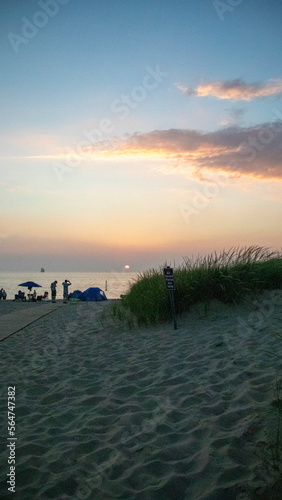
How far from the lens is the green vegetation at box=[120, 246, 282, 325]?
940cm

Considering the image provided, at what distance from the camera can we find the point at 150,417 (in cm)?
407

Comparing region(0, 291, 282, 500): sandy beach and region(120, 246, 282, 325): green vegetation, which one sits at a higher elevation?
region(120, 246, 282, 325): green vegetation

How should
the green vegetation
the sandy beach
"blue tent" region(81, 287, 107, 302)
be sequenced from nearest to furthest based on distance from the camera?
the sandy beach, the green vegetation, "blue tent" region(81, 287, 107, 302)

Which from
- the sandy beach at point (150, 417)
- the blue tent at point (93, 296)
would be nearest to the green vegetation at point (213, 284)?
the sandy beach at point (150, 417)

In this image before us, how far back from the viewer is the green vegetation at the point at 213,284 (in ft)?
30.8

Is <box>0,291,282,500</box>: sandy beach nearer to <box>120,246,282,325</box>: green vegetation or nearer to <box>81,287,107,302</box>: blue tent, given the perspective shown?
<box>120,246,282,325</box>: green vegetation

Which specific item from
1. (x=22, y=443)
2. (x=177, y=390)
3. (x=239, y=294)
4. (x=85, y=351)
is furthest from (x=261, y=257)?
(x=22, y=443)

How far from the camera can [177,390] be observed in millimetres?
4723

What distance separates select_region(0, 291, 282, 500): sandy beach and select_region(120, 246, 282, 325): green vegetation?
161 centimetres

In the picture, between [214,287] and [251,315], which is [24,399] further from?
[214,287]

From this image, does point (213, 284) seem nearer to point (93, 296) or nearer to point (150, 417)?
point (150, 417)

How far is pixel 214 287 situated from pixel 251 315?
4.98 ft

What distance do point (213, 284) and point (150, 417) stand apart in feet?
19.3

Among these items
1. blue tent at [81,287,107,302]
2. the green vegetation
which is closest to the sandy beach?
the green vegetation
